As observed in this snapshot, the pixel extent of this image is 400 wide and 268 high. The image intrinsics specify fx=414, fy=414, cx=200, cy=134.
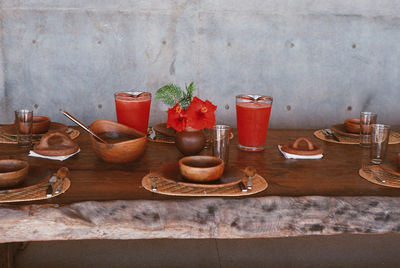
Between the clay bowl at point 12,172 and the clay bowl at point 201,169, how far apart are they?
1.25 ft

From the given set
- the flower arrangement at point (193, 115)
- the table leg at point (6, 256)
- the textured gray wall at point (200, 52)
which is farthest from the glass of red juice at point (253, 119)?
the textured gray wall at point (200, 52)

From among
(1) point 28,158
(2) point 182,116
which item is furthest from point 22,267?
(2) point 182,116

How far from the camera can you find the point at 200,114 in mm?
1287

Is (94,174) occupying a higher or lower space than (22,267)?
higher

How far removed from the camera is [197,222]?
989 mm

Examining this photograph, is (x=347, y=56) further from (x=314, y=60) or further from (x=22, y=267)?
(x=22, y=267)

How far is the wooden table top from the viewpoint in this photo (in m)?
1.02

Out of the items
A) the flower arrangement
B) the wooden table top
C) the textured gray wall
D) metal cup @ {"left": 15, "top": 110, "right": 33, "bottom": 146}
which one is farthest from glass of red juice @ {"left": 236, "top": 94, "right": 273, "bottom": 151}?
the textured gray wall

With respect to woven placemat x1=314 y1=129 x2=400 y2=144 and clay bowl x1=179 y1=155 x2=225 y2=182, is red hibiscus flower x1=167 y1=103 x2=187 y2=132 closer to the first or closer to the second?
clay bowl x1=179 y1=155 x2=225 y2=182

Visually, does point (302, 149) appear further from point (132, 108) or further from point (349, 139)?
point (132, 108)

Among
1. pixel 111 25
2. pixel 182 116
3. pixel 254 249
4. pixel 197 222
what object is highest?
pixel 111 25

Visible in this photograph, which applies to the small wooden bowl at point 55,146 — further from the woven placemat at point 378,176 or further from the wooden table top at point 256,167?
the woven placemat at point 378,176

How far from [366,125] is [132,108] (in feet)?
2.76

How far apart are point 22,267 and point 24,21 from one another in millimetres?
1557
